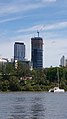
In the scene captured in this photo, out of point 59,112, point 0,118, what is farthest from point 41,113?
point 0,118

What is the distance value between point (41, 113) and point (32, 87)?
12593 cm

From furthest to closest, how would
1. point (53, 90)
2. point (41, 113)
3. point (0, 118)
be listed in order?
point (53, 90)
point (41, 113)
point (0, 118)

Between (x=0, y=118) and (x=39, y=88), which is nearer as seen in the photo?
(x=0, y=118)

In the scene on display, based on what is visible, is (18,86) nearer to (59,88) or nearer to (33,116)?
(59,88)

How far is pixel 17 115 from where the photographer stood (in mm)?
65625

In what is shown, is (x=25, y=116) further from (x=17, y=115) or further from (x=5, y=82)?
(x=5, y=82)

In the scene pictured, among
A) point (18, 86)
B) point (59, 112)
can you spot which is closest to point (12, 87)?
point (18, 86)

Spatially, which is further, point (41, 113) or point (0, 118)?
point (41, 113)

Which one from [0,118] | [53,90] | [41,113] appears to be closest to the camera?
[0,118]

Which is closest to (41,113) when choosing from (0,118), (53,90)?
(0,118)

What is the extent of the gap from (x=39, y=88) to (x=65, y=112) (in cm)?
12445

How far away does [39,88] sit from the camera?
195250 mm

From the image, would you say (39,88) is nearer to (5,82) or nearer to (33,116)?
(5,82)

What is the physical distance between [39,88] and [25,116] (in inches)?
5162
